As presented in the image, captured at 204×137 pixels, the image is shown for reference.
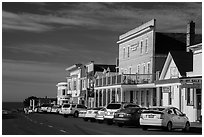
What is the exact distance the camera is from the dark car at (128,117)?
92.0ft

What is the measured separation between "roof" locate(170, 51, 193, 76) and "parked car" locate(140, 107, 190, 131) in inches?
451

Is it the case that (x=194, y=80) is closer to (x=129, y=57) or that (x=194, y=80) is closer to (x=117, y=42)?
(x=129, y=57)

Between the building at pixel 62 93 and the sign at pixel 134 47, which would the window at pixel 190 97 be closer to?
the sign at pixel 134 47

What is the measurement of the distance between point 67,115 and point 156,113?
23555mm

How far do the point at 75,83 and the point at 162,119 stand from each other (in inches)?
2212

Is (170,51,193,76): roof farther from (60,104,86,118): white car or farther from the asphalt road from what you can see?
Result: (60,104,86,118): white car

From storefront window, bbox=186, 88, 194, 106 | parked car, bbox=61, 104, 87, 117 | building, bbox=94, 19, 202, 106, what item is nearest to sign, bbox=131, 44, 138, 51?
building, bbox=94, 19, 202, 106

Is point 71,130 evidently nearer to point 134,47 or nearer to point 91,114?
point 91,114

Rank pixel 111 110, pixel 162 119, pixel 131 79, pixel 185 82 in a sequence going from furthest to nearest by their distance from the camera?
pixel 131 79 < pixel 111 110 < pixel 185 82 < pixel 162 119

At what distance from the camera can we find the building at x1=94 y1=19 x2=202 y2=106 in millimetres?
44062

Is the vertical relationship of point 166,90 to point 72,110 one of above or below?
above

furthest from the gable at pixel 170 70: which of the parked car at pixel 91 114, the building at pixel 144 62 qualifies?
the parked car at pixel 91 114

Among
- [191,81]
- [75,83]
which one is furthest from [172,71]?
[75,83]

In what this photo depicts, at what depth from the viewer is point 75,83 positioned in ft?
262
